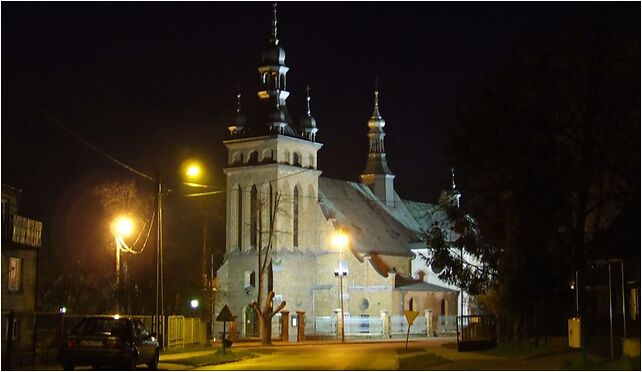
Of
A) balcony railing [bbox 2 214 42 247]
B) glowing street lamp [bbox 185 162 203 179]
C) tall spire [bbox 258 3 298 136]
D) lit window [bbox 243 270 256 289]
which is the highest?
tall spire [bbox 258 3 298 136]

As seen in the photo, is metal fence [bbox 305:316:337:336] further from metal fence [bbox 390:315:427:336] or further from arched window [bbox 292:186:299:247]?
arched window [bbox 292:186:299:247]

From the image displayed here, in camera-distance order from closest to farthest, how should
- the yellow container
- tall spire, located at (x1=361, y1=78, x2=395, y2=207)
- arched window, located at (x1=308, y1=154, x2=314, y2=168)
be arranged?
the yellow container < arched window, located at (x1=308, y1=154, x2=314, y2=168) < tall spire, located at (x1=361, y1=78, x2=395, y2=207)

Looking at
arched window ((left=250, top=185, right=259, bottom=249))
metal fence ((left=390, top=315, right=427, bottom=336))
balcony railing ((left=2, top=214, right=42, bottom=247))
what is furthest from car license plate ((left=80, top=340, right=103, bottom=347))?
arched window ((left=250, top=185, right=259, bottom=249))

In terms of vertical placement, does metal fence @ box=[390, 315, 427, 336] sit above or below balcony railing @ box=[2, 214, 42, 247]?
below

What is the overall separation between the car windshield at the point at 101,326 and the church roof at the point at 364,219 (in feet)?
198

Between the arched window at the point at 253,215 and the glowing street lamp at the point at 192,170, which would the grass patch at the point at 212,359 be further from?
the arched window at the point at 253,215

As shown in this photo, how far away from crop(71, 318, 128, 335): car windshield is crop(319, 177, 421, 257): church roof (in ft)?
198

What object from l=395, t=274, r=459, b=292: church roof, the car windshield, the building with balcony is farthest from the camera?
l=395, t=274, r=459, b=292: church roof

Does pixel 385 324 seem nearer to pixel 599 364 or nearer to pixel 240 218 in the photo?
pixel 240 218

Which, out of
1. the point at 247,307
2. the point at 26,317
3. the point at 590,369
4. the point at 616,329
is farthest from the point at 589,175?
the point at 247,307

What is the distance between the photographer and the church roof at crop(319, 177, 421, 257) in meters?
91.2

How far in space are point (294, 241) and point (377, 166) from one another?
23267 millimetres

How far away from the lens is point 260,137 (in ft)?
287

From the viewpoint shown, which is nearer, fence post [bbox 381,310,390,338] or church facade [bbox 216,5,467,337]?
fence post [bbox 381,310,390,338]
